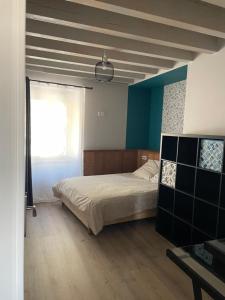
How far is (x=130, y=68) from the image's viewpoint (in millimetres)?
3621

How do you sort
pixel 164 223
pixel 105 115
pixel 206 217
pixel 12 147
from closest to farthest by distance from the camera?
pixel 12 147 → pixel 206 217 → pixel 164 223 → pixel 105 115

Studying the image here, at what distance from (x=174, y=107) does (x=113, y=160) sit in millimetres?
1642

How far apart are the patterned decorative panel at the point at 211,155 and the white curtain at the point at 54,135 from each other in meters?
2.61

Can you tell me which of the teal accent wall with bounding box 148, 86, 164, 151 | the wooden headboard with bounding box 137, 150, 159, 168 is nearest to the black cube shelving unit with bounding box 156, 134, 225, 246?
the wooden headboard with bounding box 137, 150, 159, 168

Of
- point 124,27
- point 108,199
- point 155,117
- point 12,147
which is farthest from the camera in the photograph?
point 155,117

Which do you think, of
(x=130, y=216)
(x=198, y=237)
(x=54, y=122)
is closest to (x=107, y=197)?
(x=130, y=216)

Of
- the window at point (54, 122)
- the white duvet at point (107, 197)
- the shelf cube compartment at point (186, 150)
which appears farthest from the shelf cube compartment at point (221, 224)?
the window at point (54, 122)

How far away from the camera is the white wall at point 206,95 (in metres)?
2.67

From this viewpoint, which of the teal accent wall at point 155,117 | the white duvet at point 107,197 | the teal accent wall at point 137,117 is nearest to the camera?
the white duvet at point 107,197

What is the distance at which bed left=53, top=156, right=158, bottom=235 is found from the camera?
2.98 metres

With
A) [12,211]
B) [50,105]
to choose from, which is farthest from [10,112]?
[50,105]

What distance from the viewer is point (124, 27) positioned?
86.4 inches

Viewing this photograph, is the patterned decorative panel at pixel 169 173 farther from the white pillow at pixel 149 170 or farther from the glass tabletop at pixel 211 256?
the glass tabletop at pixel 211 256

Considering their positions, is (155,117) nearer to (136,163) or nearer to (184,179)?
(136,163)
